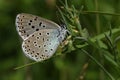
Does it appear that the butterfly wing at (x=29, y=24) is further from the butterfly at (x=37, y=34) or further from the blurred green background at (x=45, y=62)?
the blurred green background at (x=45, y=62)

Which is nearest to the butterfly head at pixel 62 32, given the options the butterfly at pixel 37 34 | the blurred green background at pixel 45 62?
the butterfly at pixel 37 34

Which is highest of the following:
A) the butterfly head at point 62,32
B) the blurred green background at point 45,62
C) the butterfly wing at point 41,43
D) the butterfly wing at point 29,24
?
the butterfly wing at point 29,24

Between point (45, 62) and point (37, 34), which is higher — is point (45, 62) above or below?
below

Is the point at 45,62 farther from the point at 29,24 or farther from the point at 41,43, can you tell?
the point at 29,24

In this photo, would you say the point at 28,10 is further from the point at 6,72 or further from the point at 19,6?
the point at 6,72

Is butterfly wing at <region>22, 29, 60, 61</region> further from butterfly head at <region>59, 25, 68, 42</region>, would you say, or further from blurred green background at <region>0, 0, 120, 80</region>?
blurred green background at <region>0, 0, 120, 80</region>

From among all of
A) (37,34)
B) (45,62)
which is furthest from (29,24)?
(45,62)
